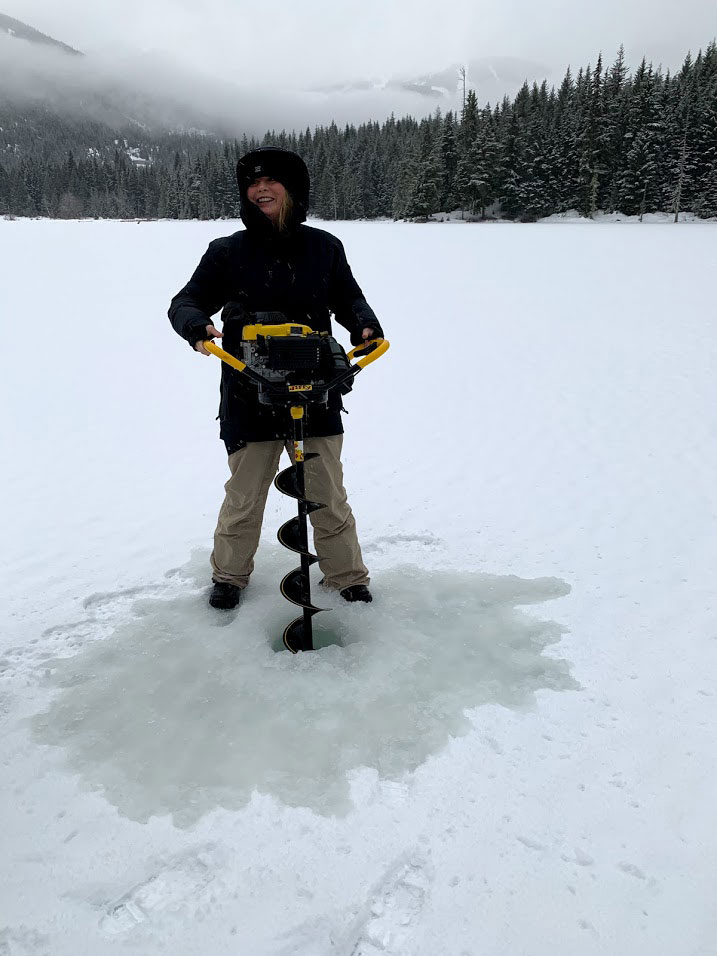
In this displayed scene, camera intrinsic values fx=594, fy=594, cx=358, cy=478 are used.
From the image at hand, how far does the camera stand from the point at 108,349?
9836 mm

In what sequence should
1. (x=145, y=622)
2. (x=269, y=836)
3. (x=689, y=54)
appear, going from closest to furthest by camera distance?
(x=269, y=836) < (x=145, y=622) < (x=689, y=54)

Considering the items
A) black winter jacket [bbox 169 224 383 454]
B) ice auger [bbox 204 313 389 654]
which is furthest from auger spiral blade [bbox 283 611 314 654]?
black winter jacket [bbox 169 224 383 454]

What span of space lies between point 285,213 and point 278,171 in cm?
19

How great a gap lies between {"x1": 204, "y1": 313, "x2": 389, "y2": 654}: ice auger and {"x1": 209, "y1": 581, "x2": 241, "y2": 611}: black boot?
1.33ft

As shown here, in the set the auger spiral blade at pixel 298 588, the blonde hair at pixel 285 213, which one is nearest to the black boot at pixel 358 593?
the auger spiral blade at pixel 298 588

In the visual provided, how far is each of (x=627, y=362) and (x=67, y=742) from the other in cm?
965

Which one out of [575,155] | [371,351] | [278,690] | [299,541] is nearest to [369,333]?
[371,351]

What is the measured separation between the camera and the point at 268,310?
2.93 metres

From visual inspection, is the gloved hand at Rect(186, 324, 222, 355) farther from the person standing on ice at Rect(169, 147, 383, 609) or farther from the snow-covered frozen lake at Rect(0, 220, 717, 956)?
the snow-covered frozen lake at Rect(0, 220, 717, 956)

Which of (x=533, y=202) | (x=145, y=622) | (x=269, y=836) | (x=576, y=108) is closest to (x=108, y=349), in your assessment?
(x=145, y=622)

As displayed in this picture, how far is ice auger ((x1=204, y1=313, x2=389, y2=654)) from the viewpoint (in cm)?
259

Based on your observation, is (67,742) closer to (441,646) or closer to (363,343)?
(441,646)

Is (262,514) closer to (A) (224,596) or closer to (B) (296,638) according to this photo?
(A) (224,596)

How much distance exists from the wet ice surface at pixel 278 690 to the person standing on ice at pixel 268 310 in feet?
1.03
